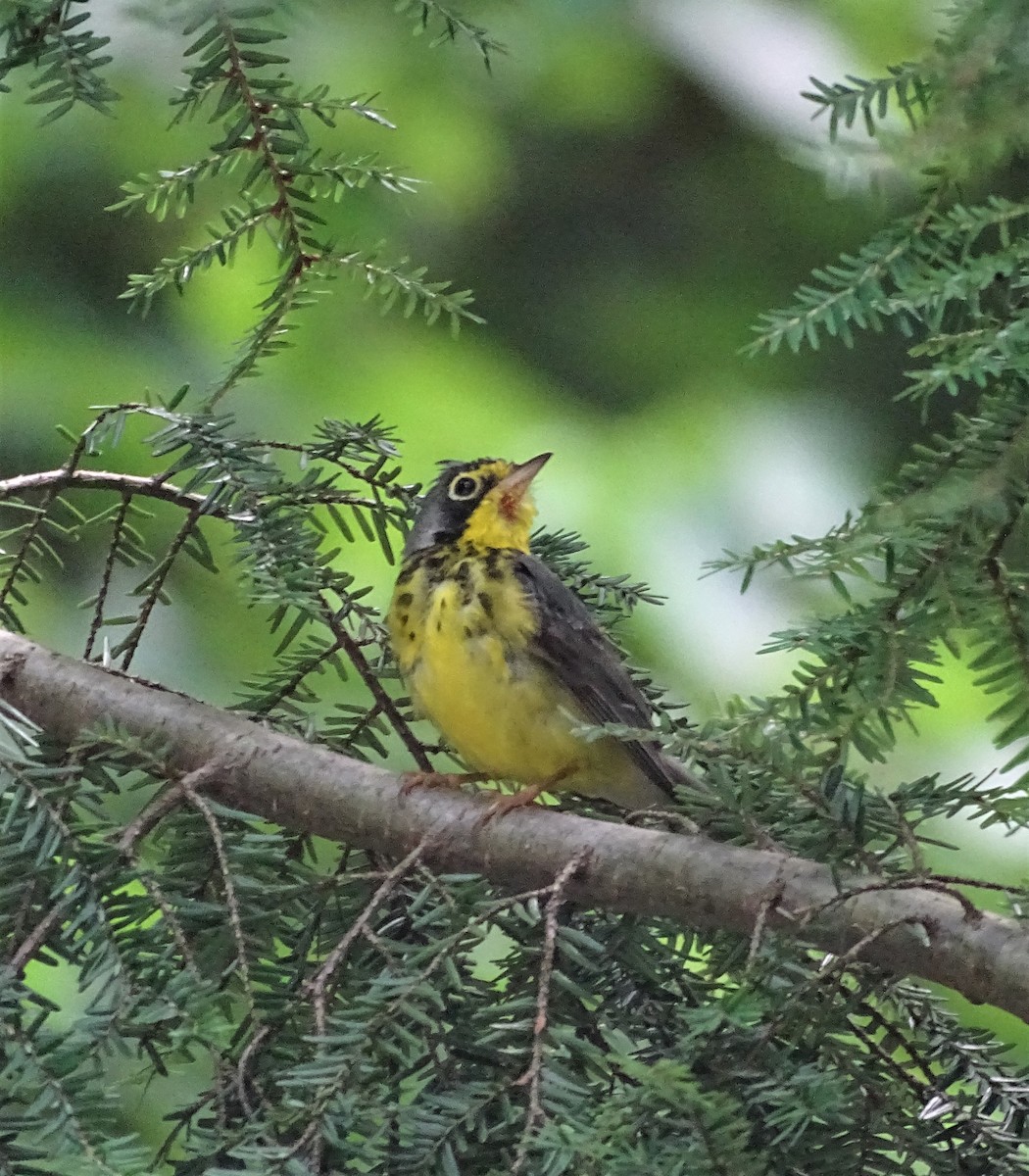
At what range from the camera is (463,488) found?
7.81ft

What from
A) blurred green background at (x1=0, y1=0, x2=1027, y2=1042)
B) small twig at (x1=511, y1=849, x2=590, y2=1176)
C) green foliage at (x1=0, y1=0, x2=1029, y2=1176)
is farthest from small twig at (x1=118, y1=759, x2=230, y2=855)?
blurred green background at (x1=0, y1=0, x2=1027, y2=1042)

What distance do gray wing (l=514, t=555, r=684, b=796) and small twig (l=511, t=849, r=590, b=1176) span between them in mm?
716

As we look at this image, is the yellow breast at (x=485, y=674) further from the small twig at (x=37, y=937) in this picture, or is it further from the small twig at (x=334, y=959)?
the small twig at (x=37, y=937)

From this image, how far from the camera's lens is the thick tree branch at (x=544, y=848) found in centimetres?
114

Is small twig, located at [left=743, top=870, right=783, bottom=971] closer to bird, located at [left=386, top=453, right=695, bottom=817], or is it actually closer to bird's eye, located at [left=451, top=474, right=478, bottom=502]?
bird, located at [left=386, top=453, right=695, bottom=817]

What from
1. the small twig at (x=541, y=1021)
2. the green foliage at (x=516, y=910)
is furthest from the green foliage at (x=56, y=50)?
the small twig at (x=541, y=1021)

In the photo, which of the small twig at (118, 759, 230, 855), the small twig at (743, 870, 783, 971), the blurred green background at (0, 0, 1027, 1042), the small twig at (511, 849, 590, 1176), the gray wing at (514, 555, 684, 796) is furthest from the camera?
the blurred green background at (0, 0, 1027, 1042)

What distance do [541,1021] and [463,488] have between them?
1.38 m

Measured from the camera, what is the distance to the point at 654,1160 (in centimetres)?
96

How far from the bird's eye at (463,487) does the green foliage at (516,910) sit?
769 millimetres

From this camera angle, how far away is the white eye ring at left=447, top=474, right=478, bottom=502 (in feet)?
7.80

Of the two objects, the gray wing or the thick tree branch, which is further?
the gray wing

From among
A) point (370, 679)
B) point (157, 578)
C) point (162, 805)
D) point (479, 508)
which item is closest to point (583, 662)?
point (479, 508)

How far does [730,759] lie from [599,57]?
9.24 feet
